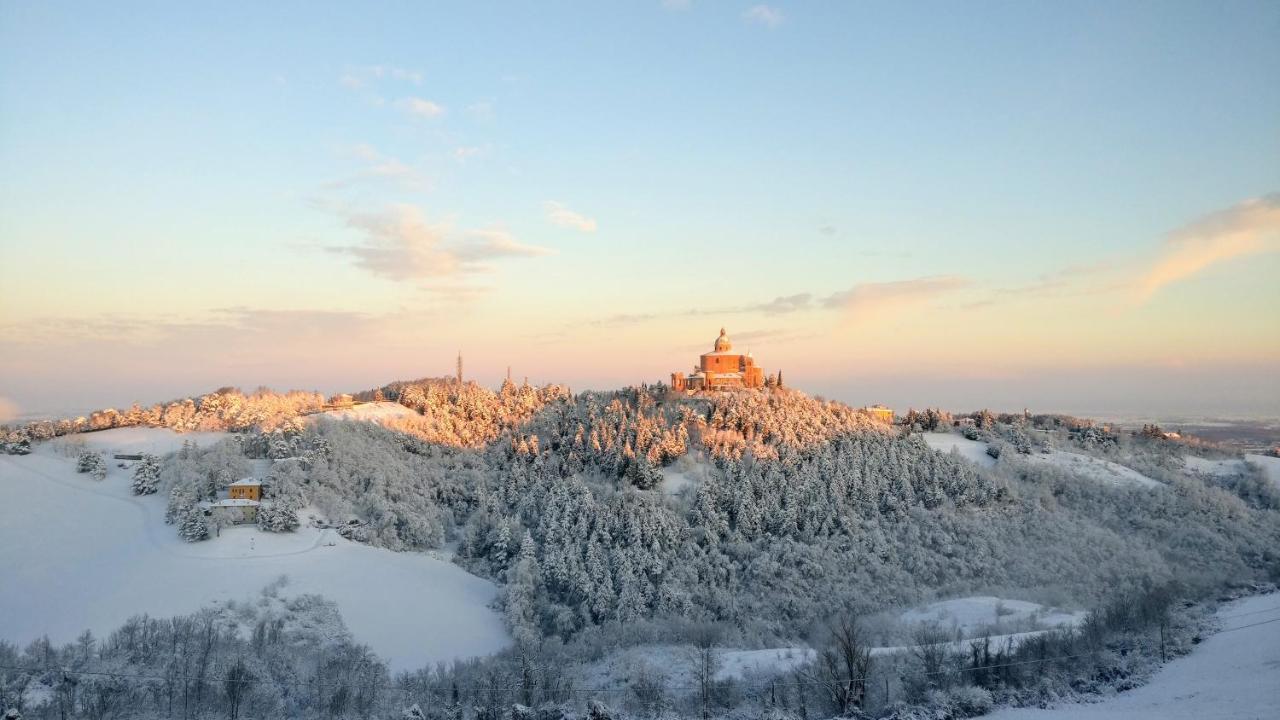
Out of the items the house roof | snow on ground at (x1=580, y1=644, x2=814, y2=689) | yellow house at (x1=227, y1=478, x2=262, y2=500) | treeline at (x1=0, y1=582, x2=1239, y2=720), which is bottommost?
snow on ground at (x1=580, y1=644, x2=814, y2=689)

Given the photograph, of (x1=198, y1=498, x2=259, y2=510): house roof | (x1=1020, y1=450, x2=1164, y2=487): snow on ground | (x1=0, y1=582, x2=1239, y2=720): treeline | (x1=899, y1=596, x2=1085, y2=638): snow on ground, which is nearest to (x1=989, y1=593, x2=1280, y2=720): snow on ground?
(x1=0, y1=582, x2=1239, y2=720): treeline

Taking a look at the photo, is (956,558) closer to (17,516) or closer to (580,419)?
(580,419)

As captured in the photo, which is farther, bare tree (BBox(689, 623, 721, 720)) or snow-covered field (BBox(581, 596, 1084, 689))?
snow-covered field (BBox(581, 596, 1084, 689))

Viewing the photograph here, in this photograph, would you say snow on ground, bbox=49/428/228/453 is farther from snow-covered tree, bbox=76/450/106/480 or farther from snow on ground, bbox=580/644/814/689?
snow on ground, bbox=580/644/814/689

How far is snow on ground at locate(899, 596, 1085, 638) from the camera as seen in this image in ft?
161

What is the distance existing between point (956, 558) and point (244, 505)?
2489 inches

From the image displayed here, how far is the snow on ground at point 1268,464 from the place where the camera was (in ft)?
307

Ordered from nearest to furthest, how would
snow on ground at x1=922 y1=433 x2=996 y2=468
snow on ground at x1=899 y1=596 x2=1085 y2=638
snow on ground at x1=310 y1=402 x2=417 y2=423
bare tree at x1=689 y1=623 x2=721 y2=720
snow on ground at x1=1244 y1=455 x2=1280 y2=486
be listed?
bare tree at x1=689 y1=623 x2=721 y2=720
snow on ground at x1=899 y1=596 x2=1085 y2=638
snow on ground at x1=922 y1=433 x2=996 y2=468
snow on ground at x1=1244 y1=455 x2=1280 y2=486
snow on ground at x1=310 y1=402 x2=417 y2=423

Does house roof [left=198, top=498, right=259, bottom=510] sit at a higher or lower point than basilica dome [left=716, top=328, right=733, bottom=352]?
lower

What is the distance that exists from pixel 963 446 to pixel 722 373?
105 feet

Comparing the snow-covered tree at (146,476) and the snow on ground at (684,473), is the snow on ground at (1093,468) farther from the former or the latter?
the snow-covered tree at (146,476)

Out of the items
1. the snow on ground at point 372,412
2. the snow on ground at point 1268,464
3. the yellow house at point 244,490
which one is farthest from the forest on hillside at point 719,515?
the snow on ground at point 1268,464

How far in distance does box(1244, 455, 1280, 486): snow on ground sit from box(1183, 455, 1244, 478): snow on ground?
4.93ft

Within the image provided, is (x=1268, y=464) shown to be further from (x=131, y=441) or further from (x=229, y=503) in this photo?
(x=131, y=441)
